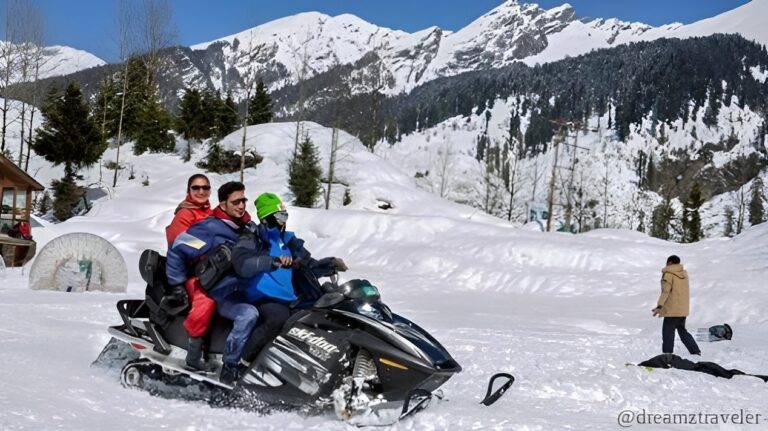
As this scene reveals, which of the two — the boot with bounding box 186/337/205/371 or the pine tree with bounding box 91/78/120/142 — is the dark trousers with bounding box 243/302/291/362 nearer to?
the boot with bounding box 186/337/205/371

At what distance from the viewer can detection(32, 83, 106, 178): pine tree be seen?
111 ft

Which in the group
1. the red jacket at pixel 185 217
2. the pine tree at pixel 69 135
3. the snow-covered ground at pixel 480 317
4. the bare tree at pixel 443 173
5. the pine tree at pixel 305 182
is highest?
the bare tree at pixel 443 173

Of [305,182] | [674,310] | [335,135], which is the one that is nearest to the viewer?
[674,310]

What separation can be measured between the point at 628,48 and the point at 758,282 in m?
167

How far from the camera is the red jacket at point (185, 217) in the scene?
5.24m

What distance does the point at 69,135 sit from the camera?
3388 cm

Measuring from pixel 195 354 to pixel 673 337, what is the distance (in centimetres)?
736

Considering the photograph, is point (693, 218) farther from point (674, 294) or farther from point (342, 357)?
point (342, 357)

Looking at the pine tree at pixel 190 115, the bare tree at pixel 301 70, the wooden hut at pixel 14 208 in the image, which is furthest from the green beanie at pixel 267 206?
the pine tree at pixel 190 115

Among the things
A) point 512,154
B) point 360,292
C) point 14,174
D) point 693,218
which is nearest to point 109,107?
point 14,174

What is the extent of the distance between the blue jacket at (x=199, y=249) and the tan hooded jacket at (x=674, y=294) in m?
7.16

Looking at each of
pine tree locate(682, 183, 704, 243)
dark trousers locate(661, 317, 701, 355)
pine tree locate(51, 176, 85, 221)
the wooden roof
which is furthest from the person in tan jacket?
pine tree locate(682, 183, 704, 243)

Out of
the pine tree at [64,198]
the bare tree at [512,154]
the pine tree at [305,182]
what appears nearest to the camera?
the pine tree at [64,198]

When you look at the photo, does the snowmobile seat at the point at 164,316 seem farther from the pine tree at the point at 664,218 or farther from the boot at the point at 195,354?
the pine tree at the point at 664,218
